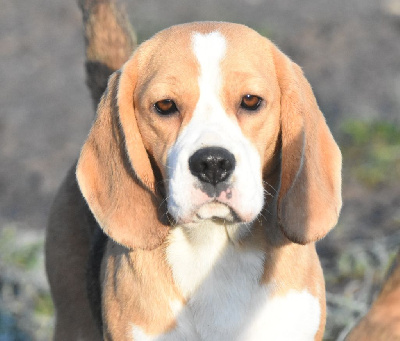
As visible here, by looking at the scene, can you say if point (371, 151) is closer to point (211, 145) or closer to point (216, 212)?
point (216, 212)

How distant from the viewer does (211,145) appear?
325 cm

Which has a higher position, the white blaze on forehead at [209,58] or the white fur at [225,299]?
the white blaze on forehead at [209,58]

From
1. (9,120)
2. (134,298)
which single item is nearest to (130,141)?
(134,298)

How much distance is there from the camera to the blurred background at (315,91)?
19.8 feet

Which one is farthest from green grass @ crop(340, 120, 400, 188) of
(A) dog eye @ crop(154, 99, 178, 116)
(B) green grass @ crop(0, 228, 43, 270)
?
(A) dog eye @ crop(154, 99, 178, 116)

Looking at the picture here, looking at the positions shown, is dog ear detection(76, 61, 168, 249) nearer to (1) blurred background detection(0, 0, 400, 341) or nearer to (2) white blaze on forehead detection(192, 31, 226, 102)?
(2) white blaze on forehead detection(192, 31, 226, 102)

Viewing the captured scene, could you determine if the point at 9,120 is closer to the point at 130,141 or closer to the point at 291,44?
the point at 291,44

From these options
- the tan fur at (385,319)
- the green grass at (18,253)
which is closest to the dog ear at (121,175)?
the tan fur at (385,319)

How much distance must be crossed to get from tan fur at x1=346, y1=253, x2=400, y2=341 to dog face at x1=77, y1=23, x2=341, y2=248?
1533 mm

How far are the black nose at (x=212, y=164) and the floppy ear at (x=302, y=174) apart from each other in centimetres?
44

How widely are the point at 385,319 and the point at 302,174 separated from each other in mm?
1940

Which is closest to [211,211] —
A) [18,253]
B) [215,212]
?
[215,212]

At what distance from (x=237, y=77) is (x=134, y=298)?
3.31 ft

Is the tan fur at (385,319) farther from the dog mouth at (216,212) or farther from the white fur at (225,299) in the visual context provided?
the white fur at (225,299)
